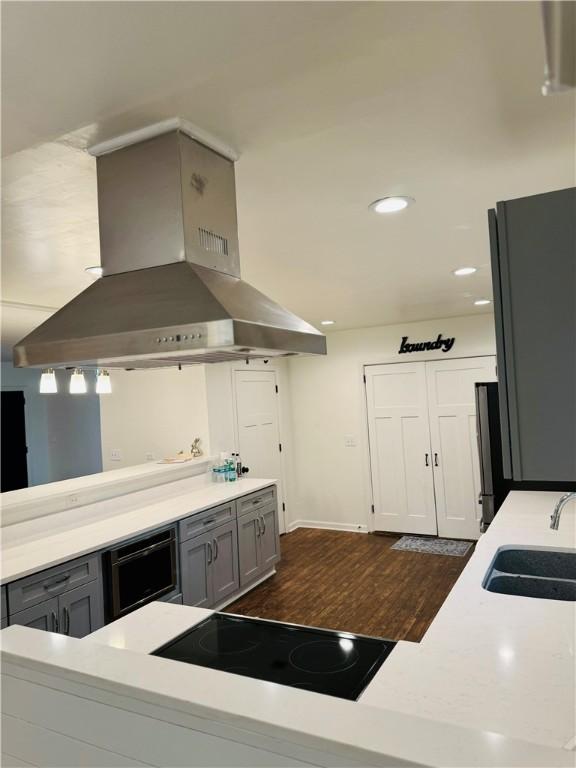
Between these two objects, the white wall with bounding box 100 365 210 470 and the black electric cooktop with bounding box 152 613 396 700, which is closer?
the black electric cooktop with bounding box 152 613 396 700

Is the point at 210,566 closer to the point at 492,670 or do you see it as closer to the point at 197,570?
the point at 197,570

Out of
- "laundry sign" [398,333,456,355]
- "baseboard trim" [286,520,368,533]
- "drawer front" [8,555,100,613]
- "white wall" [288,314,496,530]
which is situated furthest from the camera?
"baseboard trim" [286,520,368,533]

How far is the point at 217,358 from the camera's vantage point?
166 cm

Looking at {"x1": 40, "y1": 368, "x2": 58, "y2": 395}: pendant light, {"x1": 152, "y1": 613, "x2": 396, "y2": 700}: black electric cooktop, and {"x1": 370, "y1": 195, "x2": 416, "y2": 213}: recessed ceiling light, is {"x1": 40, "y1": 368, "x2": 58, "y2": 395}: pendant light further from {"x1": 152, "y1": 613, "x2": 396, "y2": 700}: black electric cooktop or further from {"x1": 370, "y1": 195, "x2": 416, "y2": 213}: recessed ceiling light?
{"x1": 370, "y1": 195, "x2": 416, "y2": 213}: recessed ceiling light

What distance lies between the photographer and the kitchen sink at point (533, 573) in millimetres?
2145

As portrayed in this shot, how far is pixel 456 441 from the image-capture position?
5.52 meters

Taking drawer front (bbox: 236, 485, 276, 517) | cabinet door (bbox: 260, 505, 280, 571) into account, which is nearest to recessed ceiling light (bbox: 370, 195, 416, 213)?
drawer front (bbox: 236, 485, 276, 517)

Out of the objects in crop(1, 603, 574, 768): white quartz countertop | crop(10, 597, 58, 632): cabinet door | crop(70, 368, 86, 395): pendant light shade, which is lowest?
crop(10, 597, 58, 632): cabinet door

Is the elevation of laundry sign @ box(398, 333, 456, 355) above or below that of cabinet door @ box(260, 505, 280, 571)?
above

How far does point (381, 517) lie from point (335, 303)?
2.86m

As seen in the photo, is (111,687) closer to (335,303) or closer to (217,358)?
(217,358)

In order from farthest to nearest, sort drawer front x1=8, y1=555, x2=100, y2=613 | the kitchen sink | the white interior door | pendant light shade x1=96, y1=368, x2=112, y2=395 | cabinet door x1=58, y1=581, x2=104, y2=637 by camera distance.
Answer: the white interior door, pendant light shade x1=96, y1=368, x2=112, y2=395, cabinet door x1=58, y1=581, x2=104, y2=637, drawer front x1=8, y1=555, x2=100, y2=613, the kitchen sink

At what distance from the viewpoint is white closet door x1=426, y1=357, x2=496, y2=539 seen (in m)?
5.44

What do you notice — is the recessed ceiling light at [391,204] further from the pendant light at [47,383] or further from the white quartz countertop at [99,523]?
the pendant light at [47,383]
